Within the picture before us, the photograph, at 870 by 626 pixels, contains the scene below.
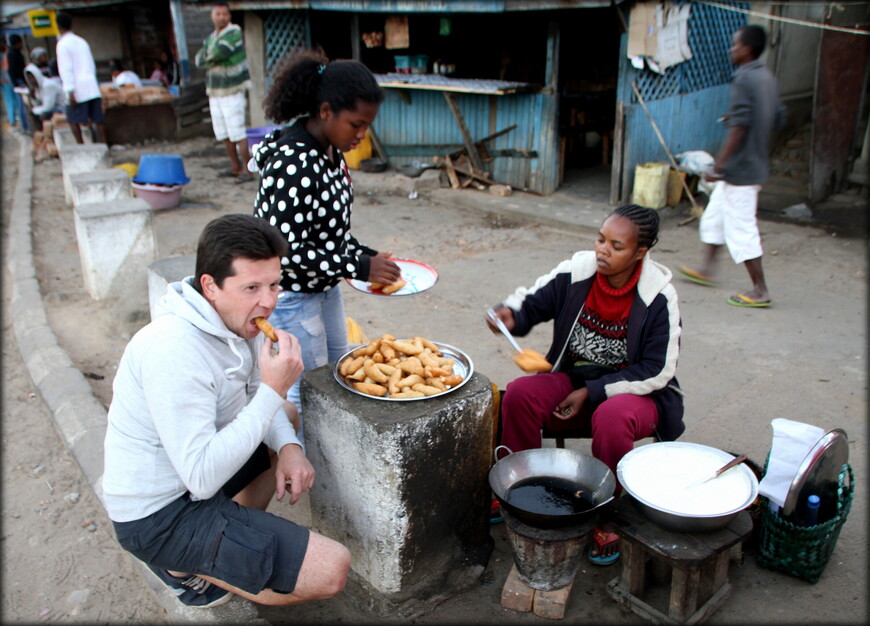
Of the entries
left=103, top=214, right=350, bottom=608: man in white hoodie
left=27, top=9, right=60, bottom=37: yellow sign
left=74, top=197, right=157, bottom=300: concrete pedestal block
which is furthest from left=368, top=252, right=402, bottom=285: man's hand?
left=27, top=9, right=60, bottom=37: yellow sign

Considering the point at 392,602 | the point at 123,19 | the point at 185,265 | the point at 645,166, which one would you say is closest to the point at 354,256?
the point at 392,602

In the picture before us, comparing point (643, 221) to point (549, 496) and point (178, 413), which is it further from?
point (178, 413)

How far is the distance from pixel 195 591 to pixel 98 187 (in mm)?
6244

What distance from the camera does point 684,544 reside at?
8.01 ft

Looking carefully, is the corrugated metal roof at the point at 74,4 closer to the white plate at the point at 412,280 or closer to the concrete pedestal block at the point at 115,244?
the concrete pedestal block at the point at 115,244

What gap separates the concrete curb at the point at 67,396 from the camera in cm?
268

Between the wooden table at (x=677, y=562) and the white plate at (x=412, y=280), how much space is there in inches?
53.4

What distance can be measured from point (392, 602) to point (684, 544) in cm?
116

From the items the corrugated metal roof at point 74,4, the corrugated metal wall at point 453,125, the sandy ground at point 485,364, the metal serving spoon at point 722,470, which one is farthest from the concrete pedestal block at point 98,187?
the corrugated metal roof at point 74,4

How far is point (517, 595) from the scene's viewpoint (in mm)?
2707

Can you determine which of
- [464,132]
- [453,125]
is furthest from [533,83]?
[464,132]

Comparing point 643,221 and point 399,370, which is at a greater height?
point 643,221

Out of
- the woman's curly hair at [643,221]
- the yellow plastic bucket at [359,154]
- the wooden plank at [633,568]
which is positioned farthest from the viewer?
the yellow plastic bucket at [359,154]

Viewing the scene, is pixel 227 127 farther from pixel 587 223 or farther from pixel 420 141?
pixel 587 223
